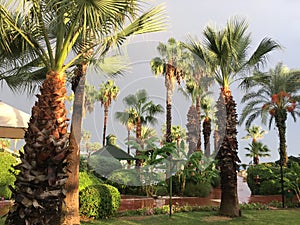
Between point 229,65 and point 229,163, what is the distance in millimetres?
3221

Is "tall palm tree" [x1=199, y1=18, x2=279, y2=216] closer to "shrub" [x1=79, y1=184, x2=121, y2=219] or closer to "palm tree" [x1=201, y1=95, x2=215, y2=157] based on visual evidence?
"shrub" [x1=79, y1=184, x2=121, y2=219]

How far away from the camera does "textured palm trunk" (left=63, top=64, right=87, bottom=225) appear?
26.7ft

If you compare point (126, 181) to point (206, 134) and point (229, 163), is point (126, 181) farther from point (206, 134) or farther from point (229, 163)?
point (206, 134)

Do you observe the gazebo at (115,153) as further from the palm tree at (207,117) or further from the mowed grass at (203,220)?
the mowed grass at (203,220)

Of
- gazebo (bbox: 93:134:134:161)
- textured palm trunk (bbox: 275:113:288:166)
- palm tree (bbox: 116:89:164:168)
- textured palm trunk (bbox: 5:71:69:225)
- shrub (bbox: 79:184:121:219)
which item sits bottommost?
shrub (bbox: 79:184:121:219)

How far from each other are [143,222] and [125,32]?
527 centimetres

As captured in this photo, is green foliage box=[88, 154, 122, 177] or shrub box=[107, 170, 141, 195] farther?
green foliage box=[88, 154, 122, 177]

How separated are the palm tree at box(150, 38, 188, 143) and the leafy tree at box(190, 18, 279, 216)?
435 inches

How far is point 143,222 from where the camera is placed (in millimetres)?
9156

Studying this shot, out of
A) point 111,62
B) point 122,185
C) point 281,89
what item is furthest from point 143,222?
point 281,89

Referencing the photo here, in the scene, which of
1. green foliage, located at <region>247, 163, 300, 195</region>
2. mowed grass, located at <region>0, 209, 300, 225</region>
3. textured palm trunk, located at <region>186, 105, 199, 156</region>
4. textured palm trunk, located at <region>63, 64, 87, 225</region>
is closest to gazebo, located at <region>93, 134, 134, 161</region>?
textured palm trunk, located at <region>186, 105, 199, 156</region>

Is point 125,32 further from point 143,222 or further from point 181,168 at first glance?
point 181,168

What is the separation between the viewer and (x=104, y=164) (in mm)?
18484

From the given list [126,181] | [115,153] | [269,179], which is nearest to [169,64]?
[115,153]
